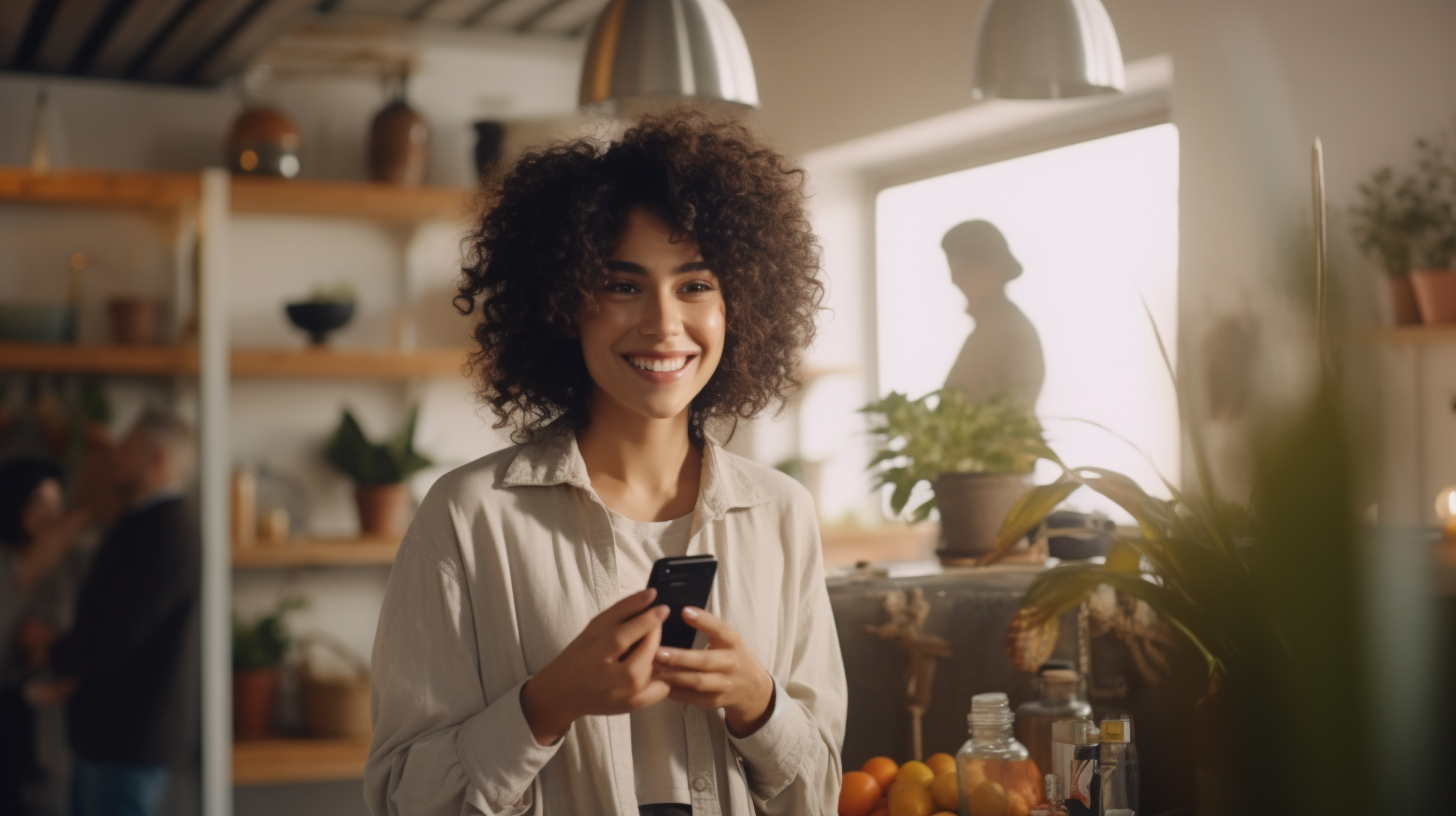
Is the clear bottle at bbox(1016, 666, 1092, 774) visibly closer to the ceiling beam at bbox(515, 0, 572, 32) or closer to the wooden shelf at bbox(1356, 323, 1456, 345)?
the wooden shelf at bbox(1356, 323, 1456, 345)

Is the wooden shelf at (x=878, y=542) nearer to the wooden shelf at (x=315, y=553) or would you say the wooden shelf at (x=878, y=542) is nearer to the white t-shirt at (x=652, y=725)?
the wooden shelf at (x=315, y=553)

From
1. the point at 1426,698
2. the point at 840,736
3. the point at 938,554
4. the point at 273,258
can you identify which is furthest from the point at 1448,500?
the point at 273,258

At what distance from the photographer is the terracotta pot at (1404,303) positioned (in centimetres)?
244

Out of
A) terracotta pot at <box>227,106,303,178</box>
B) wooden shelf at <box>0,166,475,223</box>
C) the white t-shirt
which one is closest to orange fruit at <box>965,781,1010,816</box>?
the white t-shirt

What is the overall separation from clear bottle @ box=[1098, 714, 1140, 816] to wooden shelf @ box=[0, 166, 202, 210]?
305cm

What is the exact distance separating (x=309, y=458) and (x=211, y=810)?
1.04m

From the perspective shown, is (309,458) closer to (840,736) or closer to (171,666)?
(171,666)

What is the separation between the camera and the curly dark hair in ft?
4.00

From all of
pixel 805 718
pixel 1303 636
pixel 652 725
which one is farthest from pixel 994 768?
pixel 1303 636

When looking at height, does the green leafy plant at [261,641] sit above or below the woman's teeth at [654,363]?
below

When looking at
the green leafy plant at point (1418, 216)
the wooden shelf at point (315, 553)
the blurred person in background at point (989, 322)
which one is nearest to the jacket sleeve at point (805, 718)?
the blurred person in background at point (989, 322)

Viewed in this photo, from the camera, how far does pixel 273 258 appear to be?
4066mm

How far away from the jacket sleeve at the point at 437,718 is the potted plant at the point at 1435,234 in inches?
78.2

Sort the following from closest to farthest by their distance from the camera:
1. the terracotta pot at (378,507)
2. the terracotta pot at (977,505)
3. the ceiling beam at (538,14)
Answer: the terracotta pot at (977,505) < the terracotta pot at (378,507) < the ceiling beam at (538,14)
